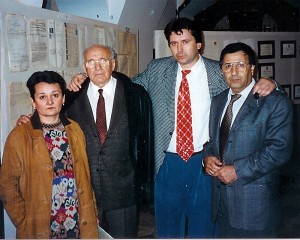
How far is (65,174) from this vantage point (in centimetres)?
151

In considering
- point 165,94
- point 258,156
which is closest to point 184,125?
point 165,94

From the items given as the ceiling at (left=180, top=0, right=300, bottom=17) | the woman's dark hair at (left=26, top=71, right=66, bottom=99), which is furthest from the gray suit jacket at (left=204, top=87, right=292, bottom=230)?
the ceiling at (left=180, top=0, right=300, bottom=17)

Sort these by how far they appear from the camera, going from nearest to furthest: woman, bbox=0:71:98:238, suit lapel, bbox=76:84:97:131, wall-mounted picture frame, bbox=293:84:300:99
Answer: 1. woman, bbox=0:71:98:238
2. suit lapel, bbox=76:84:97:131
3. wall-mounted picture frame, bbox=293:84:300:99

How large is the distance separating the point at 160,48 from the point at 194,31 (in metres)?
0.99

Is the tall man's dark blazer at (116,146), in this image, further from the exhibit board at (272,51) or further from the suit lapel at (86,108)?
the exhibit board at (272,51)

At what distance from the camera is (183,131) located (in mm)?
1926

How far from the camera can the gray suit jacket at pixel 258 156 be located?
1.59 metres

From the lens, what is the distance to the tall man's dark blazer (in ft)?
5.58

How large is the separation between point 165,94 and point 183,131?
0.24 m

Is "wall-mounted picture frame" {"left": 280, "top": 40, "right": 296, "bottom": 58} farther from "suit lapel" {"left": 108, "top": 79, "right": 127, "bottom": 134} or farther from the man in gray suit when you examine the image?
"suit lapel" {"left": 108, "top": 79, "right": 127, "bottom": 134}

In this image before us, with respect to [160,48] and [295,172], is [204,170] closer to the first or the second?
[160,48]

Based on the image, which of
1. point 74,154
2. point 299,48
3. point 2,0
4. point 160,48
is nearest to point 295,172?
point 299,48

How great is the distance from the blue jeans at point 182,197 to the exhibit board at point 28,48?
788 millimetres

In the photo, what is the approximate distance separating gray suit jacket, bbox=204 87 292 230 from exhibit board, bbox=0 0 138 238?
3.16 ft
